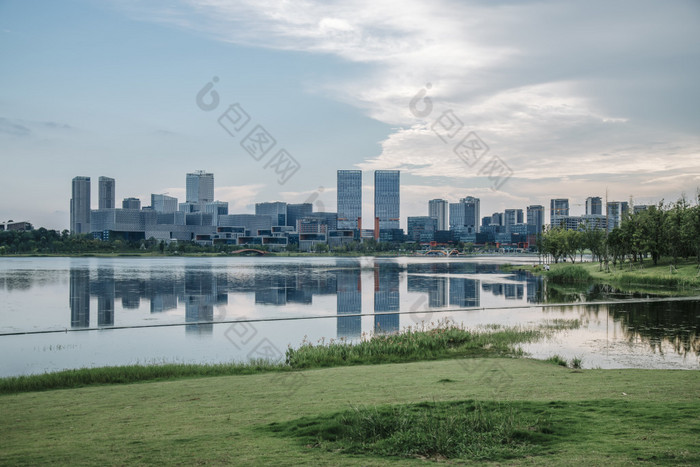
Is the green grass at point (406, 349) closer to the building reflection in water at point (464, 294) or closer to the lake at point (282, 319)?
the lake at point (282, 319)

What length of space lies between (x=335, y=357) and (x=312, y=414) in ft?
26.0

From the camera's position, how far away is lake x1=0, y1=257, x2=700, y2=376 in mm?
17500

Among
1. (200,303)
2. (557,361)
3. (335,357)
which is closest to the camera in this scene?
(557,361)

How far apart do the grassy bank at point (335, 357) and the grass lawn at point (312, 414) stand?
1.36 m

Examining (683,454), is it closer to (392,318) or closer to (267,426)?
(267,426)

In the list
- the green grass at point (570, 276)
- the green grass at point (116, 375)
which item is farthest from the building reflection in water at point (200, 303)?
the green grass at point (570, 276)

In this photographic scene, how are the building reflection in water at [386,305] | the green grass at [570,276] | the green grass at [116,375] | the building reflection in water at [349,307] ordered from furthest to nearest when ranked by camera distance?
the green grass at [570,276] → the building reflection in water at [386,305] → the building reflection in water at [349,307] → the green grass at [116,375]

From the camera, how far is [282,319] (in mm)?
21812

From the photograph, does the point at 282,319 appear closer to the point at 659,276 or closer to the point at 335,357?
the point at 335,357

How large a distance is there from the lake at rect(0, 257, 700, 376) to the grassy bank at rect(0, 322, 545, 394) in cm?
124

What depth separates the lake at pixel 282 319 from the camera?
1750cm

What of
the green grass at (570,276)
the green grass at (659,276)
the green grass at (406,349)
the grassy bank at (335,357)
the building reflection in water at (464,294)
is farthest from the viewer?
the green grass at (570,276)

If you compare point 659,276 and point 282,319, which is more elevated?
point 659,276

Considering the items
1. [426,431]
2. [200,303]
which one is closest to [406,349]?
[426,431]
